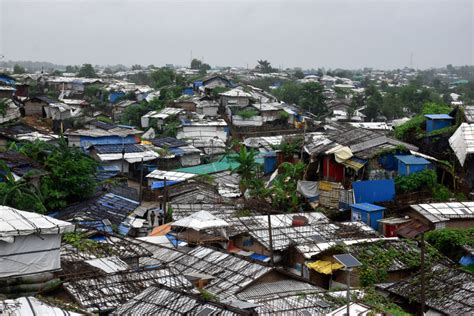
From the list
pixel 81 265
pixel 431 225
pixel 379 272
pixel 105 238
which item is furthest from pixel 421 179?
pixel 81 265

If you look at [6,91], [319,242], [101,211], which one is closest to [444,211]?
[319,242]

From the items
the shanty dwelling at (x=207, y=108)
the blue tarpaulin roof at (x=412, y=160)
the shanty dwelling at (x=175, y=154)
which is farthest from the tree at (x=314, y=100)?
the blue tarpaulin roof at (x=412, y=160)

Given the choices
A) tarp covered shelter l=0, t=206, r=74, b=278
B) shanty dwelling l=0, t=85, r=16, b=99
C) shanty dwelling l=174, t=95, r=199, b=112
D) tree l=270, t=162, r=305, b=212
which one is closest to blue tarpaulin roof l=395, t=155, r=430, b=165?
tree l=270, t=162, r=305, b=212

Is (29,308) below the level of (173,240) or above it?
above

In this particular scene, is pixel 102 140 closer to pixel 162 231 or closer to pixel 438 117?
pixel 162 231

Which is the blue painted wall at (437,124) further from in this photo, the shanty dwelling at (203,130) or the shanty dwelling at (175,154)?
the shanty dwelling at (203,130)
